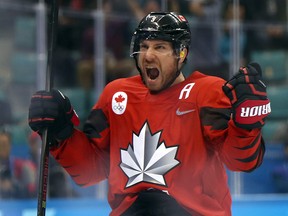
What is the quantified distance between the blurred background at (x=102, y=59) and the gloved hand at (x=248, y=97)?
2173mm

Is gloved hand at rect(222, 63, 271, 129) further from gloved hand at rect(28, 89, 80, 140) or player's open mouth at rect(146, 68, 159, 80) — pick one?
gloved hand at rect(28, 89, 80, 140)

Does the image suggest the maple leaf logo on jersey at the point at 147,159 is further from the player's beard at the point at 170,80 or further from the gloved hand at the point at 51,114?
the gloved hand at the point at 51,114

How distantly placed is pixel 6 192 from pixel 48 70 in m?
1.91

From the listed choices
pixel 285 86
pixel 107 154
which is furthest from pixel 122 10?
pixel 107 154

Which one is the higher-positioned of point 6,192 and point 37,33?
point 37,33

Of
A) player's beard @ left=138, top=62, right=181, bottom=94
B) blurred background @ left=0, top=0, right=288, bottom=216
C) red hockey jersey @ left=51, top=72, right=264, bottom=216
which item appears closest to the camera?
red hockey jersey @ left=51, top=72, right=264, bottom=216

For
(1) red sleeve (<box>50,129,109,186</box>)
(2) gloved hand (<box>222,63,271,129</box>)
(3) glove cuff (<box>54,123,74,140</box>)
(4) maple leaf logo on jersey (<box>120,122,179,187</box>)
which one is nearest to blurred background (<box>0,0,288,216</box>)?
(1) red sleeve (<box>50,129,109,186</box>)

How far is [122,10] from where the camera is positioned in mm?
5457

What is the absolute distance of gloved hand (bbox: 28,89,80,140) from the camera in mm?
2986

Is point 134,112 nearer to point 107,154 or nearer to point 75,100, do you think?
point 107,154

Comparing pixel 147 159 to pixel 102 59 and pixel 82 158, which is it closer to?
pixel 82 158

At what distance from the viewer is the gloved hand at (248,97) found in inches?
105

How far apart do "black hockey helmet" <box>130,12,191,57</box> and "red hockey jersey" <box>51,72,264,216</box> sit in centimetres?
15

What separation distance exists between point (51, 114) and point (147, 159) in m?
0.35
